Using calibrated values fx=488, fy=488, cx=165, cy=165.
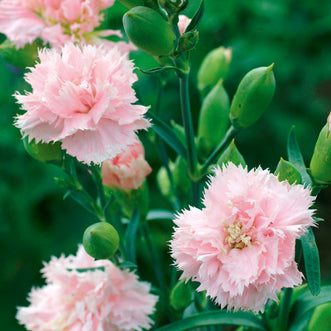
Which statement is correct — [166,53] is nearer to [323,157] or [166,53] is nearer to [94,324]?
[323,157]

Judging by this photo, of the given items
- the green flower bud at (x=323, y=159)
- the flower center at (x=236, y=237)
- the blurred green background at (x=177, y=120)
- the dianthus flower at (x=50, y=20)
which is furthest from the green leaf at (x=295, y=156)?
the blurred green background at (x=177, y=120)

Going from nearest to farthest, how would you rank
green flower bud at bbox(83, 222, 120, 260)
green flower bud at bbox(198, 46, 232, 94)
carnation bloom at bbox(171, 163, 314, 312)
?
carnation bloom at bbox(171, 163, 314, 312) < green flower bud at bbox(83, 222, 120, 260) < green flower bud at bbox(198, 46, 232, 94)

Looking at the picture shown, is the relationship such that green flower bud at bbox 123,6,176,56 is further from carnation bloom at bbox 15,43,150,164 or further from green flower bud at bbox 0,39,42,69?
green flower bud at bbox 0,39,42,69

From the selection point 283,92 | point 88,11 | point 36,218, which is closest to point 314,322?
point 88,11

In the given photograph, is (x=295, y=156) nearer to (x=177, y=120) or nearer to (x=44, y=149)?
(x=44, y=149)

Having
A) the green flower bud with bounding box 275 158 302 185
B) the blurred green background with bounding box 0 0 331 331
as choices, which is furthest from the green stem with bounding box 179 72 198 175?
the blurred green background with bounding box 0 0 331 331

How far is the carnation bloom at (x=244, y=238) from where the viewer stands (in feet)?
1.34

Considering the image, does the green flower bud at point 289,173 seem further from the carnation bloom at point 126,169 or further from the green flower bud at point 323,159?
the carnation bloom at point 126,169

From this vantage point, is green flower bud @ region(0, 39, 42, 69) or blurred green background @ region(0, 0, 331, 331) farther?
blurred green background @ region(0, 0, 331, 331)

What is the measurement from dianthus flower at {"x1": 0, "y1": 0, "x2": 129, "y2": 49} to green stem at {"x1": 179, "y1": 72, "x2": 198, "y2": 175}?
13cm

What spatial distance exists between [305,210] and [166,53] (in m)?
0.22

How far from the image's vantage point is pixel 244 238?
431 millimetres

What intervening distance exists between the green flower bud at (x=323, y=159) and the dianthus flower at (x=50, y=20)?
288 millimetres

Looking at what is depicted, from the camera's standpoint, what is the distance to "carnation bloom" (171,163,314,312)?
1.34 ft
